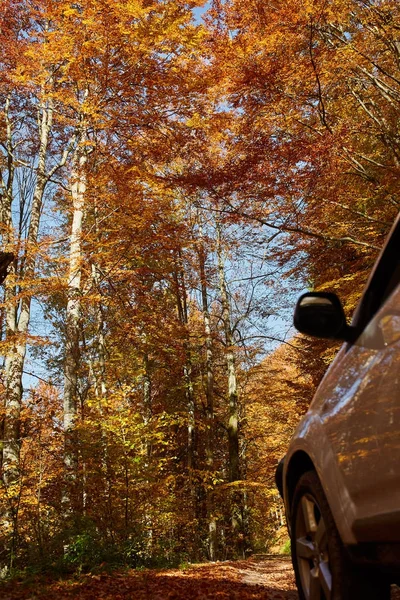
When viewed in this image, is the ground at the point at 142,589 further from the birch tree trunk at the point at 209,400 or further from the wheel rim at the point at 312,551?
the birch tree trunk at the point at 209,400

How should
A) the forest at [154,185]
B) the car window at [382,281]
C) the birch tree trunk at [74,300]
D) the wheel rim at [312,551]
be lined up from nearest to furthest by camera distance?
the car window at [382,281] → the wheel rim at [312,551] → the forest at [154,185] → the birch tree trunk at [74,300]

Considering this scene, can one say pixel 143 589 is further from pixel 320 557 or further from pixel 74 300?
pixel 74 300

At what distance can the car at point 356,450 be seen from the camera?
65.1 inches

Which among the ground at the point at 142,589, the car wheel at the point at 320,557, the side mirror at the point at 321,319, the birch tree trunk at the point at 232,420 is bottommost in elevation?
the ground at the point at 142,589

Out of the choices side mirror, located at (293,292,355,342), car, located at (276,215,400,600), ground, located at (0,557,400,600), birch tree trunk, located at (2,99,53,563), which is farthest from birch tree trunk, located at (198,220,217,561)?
side mirror, located at (293,292,355,342)

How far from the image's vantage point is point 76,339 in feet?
36.4

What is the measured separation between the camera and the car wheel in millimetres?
1940

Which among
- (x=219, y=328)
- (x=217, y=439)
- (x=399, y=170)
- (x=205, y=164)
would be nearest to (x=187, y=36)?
(x=205, y=164)

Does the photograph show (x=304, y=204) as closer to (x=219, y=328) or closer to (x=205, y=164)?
(x=205, y=164)

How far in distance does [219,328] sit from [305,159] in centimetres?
1136

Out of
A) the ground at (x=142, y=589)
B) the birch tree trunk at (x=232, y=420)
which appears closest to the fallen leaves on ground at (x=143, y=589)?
the ground at (x=142, y=589)

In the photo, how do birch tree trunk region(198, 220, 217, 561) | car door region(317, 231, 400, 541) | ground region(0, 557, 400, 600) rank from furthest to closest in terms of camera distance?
birch tree trunk region(198, 220, 217, 561), ground region(0, 557, 400, 600), car door region(317, 231, 400, 541)

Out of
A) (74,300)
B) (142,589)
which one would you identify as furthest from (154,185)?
(142,589)

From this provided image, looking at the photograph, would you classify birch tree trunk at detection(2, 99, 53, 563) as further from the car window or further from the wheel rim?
the car window
